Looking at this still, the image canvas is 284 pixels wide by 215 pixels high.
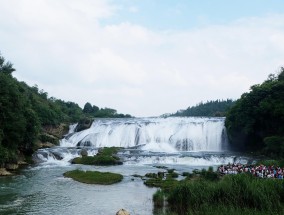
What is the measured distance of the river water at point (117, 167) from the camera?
68.4ft

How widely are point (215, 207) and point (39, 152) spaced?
29629 millimetres

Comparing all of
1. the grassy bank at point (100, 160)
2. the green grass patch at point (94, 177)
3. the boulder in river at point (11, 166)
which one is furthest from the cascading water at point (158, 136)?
the green grass patch at point (94, 177)

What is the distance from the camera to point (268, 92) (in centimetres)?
4875

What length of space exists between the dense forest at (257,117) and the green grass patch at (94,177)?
77.0ft

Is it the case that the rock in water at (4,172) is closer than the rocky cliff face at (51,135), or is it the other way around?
A: the rock in water at (4,172)

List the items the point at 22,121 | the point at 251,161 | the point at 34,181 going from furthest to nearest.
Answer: the point at 251,161
the point at 22,121
the point at 34,181

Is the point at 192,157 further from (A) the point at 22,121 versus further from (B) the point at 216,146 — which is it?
(A) the point at 22,121

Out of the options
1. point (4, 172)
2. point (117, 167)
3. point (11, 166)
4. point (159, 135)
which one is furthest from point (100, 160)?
point (159, 135)

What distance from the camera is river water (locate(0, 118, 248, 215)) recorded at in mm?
20844

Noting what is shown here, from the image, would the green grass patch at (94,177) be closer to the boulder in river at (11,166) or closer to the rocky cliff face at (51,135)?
the boulder in river at (11,166)

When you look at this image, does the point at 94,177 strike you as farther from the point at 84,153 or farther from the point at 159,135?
the point at 159,135

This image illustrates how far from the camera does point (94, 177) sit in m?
29.0

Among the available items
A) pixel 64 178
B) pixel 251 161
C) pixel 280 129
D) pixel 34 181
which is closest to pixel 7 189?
pixel 34 181

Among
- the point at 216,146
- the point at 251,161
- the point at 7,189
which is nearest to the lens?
the point at 7,189
